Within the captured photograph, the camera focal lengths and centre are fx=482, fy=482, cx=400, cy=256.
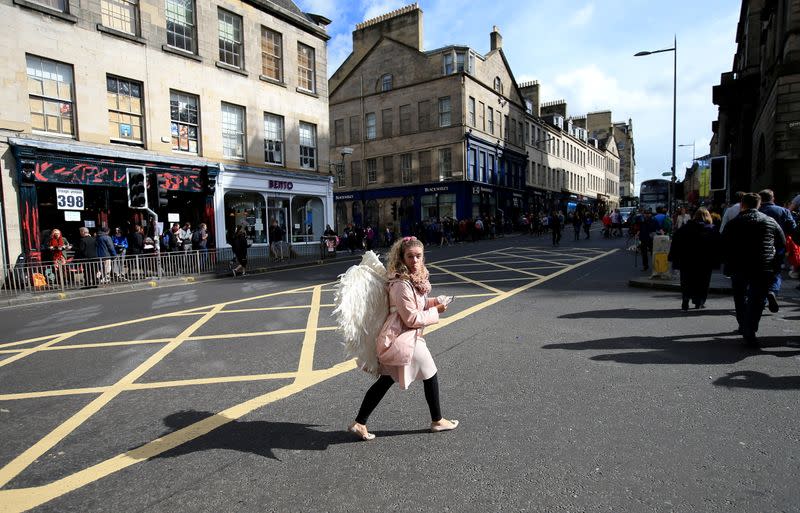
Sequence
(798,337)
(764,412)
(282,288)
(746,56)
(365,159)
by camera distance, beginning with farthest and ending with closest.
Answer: (365,159) → (746,56) → (282,288) → (798,337) → (764,412)

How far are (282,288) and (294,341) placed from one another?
5.59 m

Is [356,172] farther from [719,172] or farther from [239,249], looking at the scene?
[719,172]

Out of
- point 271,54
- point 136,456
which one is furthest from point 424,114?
point 136,456

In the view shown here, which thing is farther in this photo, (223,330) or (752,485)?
(223,330)

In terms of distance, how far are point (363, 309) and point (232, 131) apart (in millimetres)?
19376

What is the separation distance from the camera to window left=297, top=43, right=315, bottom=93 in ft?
77.3

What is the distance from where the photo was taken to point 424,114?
38406 mm

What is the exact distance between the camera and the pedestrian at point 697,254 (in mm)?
7450

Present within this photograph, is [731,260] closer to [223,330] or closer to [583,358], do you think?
[583,358]

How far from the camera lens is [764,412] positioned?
3.72 meters

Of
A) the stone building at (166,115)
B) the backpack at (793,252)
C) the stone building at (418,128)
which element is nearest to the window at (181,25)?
the stone building at (166,115)

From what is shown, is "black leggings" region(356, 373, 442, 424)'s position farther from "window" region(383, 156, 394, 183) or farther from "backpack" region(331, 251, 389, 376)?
"window" region(383, 156, 394, 183)

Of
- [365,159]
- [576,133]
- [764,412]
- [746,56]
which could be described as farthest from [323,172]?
[576,133]

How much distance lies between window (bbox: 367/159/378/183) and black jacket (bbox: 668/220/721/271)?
34330 millimetres
